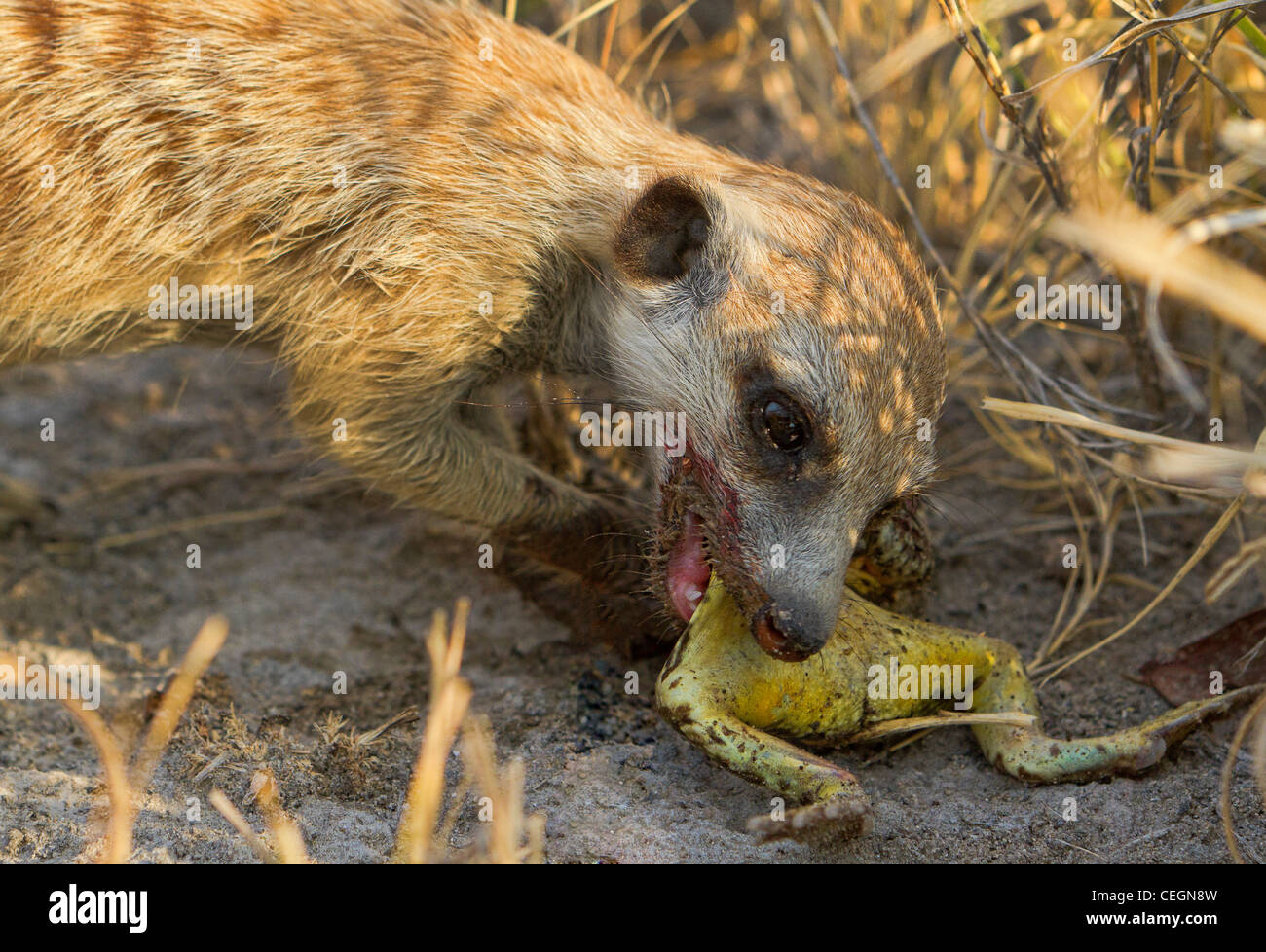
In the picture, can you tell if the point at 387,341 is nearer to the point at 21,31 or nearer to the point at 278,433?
the point at 21,31

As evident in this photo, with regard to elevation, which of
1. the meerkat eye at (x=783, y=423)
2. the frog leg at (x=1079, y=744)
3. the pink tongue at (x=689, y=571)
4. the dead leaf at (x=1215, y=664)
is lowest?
the frog leg at (x=1079, y=744)

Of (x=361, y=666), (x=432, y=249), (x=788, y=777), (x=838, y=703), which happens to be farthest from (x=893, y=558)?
(x=361, y=666)

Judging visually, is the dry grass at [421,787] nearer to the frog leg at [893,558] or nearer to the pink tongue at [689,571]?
the pink tongue at [689,571]

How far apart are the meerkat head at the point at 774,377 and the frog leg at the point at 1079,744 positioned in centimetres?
65

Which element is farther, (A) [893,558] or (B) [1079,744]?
(A) [893,558]

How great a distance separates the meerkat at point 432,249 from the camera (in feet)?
10.5

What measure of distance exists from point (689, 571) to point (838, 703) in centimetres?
54

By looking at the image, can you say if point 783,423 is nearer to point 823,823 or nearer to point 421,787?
point 823,823

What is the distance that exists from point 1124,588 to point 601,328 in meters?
2.04

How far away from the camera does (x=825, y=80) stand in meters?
5.56

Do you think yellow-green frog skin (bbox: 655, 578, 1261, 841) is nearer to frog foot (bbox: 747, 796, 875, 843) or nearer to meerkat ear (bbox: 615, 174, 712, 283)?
frog foot (bbox: 747, 796, 875, 843)

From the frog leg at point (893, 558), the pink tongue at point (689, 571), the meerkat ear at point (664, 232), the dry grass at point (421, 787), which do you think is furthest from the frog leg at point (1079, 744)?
the meerkat ear at point (664, 232)

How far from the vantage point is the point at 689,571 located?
10.6ft

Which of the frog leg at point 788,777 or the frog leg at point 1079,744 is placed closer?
the frog leg at point 788,777
